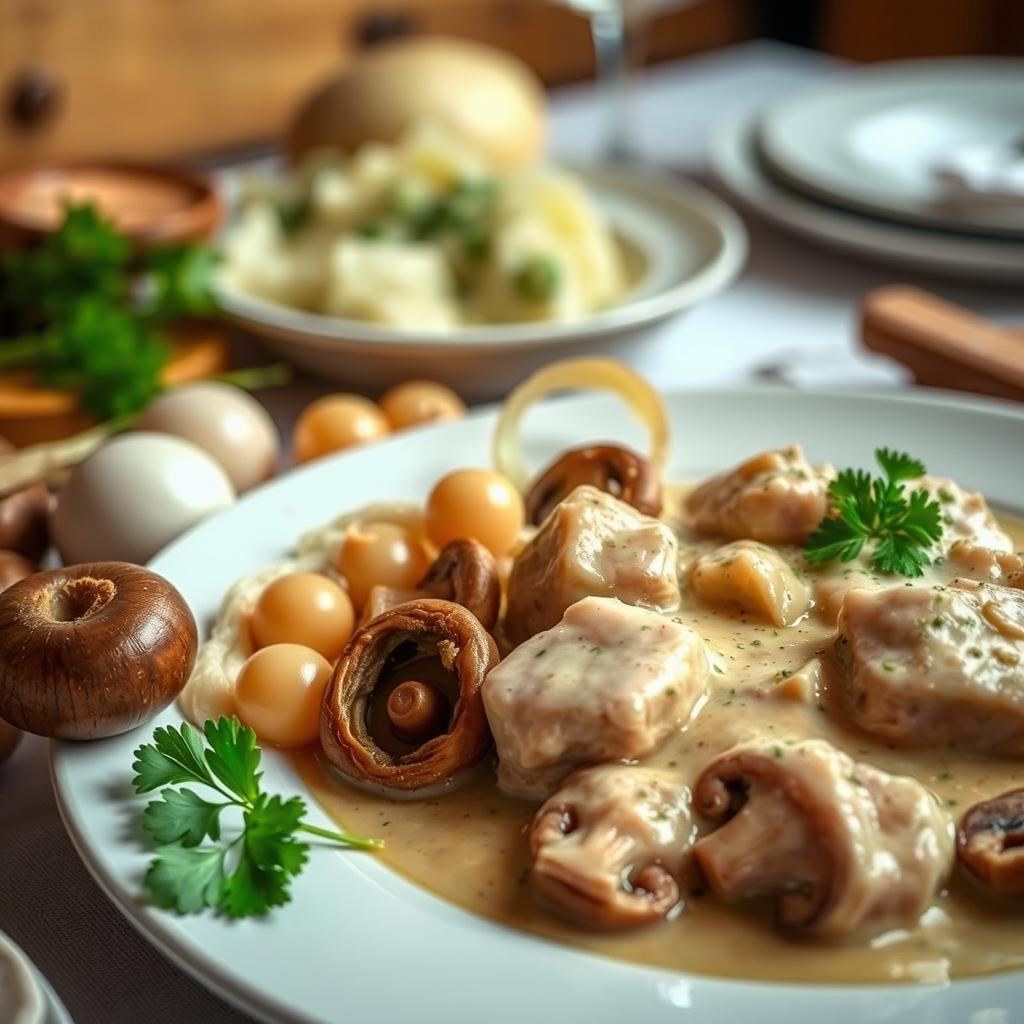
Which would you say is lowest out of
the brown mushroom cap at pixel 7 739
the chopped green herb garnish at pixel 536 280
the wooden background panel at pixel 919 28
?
the wooden background panel at pixel 919 28

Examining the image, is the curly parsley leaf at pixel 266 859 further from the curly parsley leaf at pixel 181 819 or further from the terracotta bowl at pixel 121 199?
the terracotta bowl at pixel 121 199

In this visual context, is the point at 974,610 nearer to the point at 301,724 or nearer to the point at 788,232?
the point at 301,724

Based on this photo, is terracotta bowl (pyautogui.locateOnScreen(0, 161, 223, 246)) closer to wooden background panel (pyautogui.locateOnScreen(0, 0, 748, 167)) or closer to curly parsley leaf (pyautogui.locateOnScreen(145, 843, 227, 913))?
wooden background panel (pyautogui.locateOnScreen(0, 0, 748, 167))

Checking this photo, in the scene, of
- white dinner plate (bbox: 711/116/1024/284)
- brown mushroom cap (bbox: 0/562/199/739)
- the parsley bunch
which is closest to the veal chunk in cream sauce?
brown mushroom cap (bbox: 0/562/199/739)

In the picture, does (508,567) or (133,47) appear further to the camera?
(133,47)

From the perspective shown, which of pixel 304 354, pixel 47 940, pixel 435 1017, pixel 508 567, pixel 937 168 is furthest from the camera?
pixel 937 168

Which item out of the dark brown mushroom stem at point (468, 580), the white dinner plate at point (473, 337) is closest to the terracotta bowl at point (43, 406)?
the white dinner plate at point (473, 337)

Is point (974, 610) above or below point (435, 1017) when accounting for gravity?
above

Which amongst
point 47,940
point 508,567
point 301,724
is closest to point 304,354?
point 508,567
